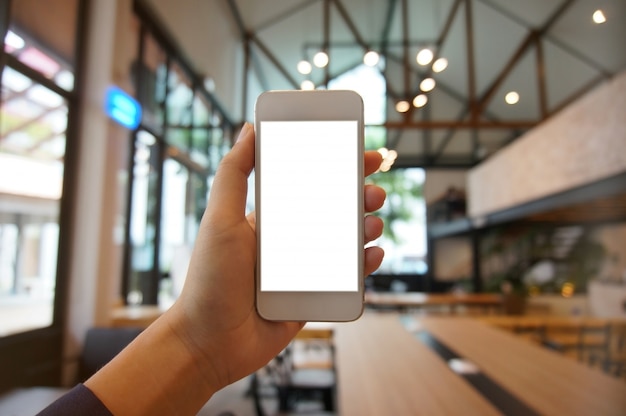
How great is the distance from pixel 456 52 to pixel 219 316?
464cm

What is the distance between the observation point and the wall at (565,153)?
2729 mm

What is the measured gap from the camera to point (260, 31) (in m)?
3.27

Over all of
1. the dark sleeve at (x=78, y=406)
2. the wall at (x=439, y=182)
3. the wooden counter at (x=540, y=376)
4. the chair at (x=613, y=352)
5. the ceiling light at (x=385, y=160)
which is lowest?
the chair at (x=613, y=352)

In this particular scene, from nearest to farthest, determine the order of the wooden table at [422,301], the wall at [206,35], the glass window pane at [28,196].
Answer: the glass window pane at [28,196], the wall at [206,35], the wooden table at [422,301]

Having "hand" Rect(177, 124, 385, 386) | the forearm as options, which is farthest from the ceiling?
the forearm

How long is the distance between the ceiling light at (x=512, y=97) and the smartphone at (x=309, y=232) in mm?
2595

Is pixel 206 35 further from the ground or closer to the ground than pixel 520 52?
further from the ground

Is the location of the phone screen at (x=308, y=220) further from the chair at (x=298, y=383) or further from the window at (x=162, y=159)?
the chair at (x=298, y=383)

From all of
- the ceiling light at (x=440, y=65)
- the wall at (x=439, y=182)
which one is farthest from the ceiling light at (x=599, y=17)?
the ceiling light at (x=440, y=65)

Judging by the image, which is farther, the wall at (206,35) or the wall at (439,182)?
the wall at (206,35)

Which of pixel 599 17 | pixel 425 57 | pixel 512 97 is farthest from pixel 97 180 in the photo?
pixel 425 57

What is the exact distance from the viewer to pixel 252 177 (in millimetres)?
501

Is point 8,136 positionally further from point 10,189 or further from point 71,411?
point 71,411

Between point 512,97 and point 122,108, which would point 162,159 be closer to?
point 122,108
